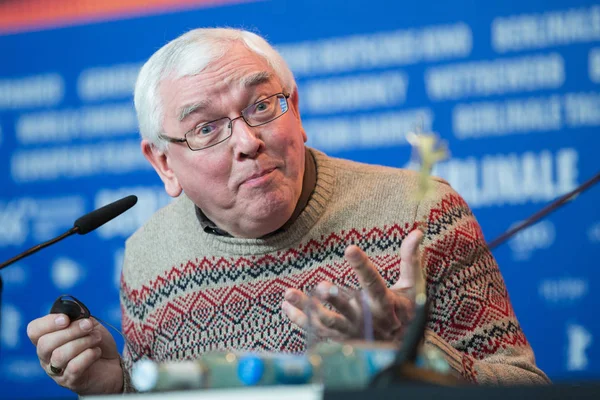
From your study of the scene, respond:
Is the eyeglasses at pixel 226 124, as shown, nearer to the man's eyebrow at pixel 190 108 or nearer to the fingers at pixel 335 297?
the man's eyebrow at pixel 190 108

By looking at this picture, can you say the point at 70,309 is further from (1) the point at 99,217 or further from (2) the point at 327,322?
(2) the point at 327,322

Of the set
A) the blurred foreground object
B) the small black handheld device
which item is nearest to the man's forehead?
the small black handheld device

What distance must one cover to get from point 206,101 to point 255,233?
1.07 feet

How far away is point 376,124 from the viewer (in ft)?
8.95

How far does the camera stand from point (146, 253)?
2.04 m

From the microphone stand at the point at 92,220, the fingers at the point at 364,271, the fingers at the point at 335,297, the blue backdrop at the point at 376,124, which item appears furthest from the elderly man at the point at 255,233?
the blue backdrop at the point at 376,124

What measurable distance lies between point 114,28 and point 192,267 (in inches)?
58.0

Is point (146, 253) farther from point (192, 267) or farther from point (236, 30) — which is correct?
point (236, 30)

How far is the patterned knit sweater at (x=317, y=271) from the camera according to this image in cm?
166

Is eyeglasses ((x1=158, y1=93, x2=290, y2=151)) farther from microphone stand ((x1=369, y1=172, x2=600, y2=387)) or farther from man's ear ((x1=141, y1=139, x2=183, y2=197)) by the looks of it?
microphone stand ((x1=369, y1=172, x2=600, y2=387))

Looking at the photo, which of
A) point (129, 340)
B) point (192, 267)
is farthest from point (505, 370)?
point (129, 340)

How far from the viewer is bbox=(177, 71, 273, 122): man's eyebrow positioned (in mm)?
1710

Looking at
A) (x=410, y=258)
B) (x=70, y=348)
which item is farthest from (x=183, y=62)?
(x=410, y=258)

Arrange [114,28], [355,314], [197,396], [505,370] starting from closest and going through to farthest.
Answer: [197,396] < [355,314] < [505,370] < [114,28]
